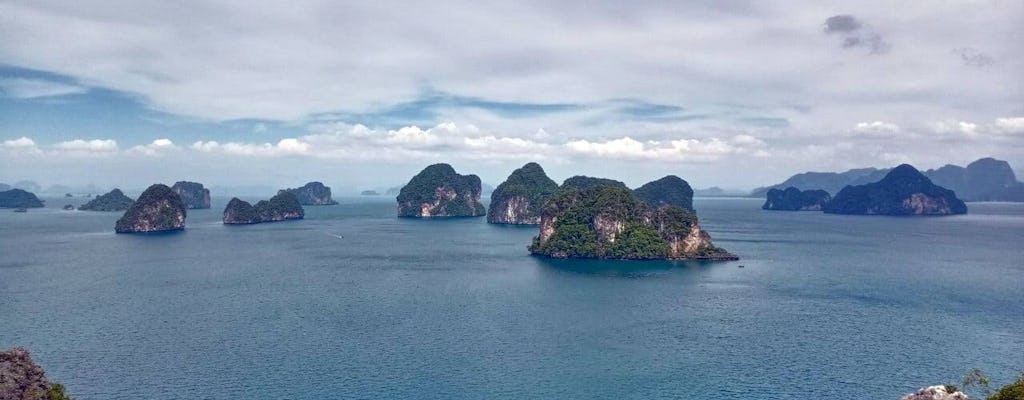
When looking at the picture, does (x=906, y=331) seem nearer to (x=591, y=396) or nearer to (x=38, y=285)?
(x=591, y=396)

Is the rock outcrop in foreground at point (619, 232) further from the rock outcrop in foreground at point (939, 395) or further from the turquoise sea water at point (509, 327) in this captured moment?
the rock outcrop in foreground at point (939, 395)

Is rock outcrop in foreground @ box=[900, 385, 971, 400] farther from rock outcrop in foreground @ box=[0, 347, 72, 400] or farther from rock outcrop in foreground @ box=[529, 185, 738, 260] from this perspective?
rock outcrop in foreground @ box=[529, 185, 738, 260]

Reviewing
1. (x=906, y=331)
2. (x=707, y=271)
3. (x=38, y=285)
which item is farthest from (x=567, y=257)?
(x=38, y=285)

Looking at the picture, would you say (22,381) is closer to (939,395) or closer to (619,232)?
(939,395)

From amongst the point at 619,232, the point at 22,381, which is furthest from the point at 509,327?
the point at 619,232

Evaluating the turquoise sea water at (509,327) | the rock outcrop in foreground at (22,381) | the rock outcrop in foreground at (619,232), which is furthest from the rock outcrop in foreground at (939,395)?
the rock outcrop in foreground at (619,232)
